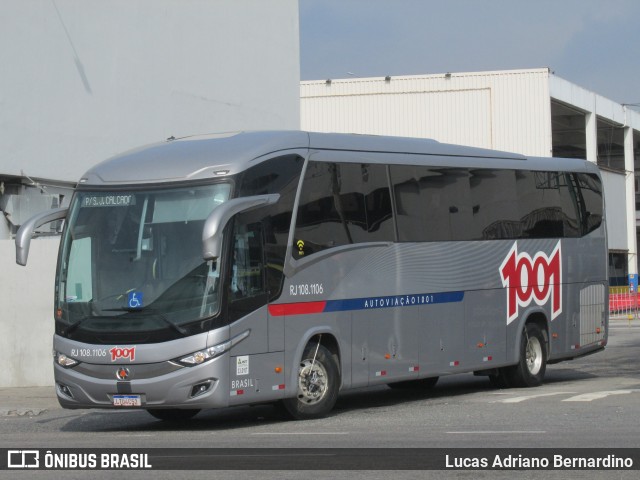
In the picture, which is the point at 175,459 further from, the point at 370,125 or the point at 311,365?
the point at 370,125

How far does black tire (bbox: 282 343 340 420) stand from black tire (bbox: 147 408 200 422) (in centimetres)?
151

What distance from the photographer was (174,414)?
15422mm

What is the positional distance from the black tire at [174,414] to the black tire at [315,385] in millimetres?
1506

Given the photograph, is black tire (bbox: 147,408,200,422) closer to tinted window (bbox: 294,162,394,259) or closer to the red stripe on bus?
the red stripe on bus

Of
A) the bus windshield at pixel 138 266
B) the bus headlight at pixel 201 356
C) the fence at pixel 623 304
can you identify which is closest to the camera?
the bus headlight at pixel 201 356

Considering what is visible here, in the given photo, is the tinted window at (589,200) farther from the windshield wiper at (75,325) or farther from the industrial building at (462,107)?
the industrial building at (462,107)

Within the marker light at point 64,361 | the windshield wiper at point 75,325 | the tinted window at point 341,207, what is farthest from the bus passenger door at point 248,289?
the marker light at point 64,361

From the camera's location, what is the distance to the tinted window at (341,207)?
48.5 feet

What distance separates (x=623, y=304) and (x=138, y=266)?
42.8 m

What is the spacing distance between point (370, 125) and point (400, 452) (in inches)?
1796

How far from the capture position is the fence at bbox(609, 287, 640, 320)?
171 feet

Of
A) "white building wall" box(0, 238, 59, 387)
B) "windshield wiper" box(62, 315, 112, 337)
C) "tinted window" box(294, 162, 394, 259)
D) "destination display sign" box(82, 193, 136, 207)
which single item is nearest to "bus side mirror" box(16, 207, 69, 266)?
"destination display sign" box(82, 193, 136, 207)

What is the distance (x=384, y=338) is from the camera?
16062 millimetres

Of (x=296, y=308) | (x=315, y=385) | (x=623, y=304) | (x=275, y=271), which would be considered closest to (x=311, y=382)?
(x=315, y=385)
